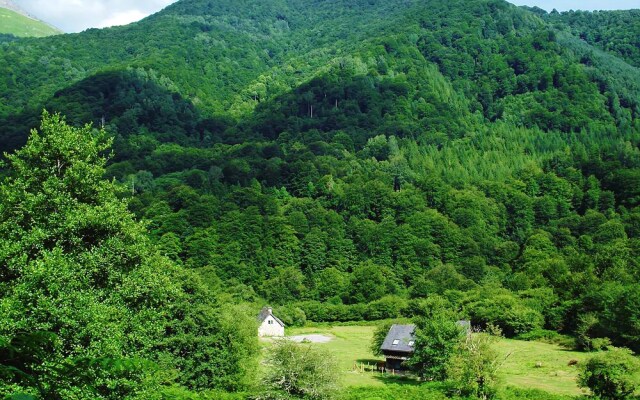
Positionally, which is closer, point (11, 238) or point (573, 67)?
point (11, 238)

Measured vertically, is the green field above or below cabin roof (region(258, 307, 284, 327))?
above

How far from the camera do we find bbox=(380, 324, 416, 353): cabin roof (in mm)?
53209

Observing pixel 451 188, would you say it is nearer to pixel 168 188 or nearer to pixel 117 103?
pixel 168 188

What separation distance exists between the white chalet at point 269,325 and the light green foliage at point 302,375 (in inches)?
1599

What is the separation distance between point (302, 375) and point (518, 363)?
96.8 feet

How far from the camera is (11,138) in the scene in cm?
14238

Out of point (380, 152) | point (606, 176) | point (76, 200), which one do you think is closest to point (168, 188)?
point (380, 152)

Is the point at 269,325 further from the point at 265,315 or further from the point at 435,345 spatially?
the point at 435,345

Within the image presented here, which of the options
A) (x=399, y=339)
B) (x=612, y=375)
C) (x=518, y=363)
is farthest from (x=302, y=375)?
(x=518, y=363)

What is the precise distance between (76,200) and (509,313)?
65.1 m

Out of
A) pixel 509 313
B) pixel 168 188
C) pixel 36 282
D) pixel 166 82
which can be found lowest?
pixel 509 313

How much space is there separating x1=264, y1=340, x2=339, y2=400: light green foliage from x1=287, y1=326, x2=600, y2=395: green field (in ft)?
27.3

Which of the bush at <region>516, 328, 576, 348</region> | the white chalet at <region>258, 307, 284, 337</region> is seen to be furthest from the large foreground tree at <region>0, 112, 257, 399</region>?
the bush at <region>516, 328, 576, 348</region>

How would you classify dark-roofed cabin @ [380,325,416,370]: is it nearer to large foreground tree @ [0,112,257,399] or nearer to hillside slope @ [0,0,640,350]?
hillside slope @ [0,0,640,350]
